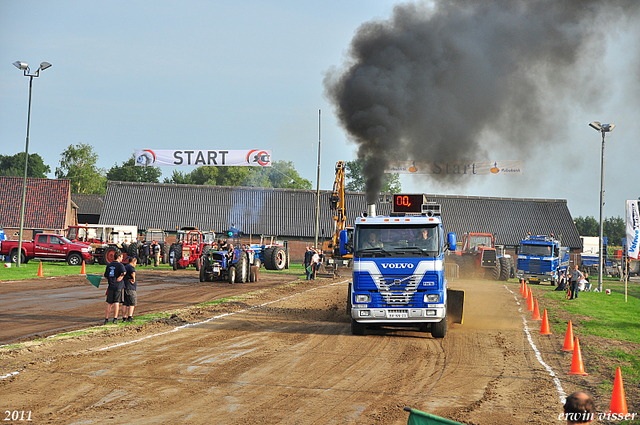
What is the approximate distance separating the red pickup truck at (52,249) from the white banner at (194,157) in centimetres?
1729

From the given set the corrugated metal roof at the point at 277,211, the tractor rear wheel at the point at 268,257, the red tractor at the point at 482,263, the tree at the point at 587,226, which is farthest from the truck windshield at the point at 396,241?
the tree at the point at 587,226

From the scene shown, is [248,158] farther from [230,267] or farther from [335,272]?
[230,267]

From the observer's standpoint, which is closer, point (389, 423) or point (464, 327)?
point (389, 423)

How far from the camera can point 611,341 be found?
14422 millimetres

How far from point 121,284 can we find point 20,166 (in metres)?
133

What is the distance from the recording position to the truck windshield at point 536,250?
125ft

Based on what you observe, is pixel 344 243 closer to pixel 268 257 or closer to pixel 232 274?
pixel 232 274

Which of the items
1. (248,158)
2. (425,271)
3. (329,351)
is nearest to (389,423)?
(329,351)

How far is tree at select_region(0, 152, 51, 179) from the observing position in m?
125

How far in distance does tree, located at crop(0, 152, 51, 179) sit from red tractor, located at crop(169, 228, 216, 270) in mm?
101290

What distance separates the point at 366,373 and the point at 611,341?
26.1 ft

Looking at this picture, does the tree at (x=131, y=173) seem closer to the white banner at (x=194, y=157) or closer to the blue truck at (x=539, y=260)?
the white banner at (x=194, y=157)

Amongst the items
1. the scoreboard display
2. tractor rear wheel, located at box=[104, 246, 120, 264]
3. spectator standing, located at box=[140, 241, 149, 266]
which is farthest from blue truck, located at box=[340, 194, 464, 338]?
spectator standing, located at box=[140, 241, 149, 266]

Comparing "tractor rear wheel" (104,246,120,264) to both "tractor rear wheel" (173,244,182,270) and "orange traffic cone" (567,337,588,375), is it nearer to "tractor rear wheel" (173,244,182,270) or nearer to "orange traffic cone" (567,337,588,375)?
"tractor rear wheel" (173,244,182,270)
